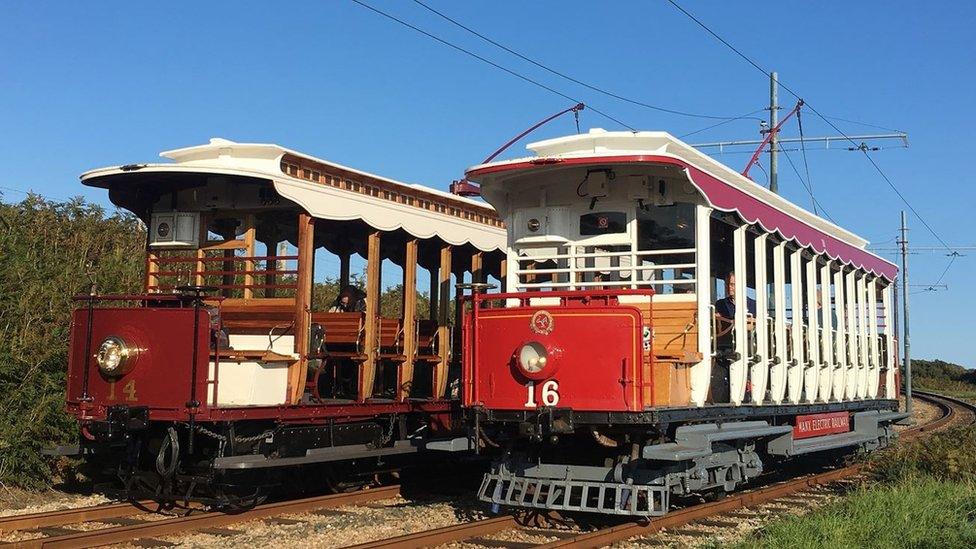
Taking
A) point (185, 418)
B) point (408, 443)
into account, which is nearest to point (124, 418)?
point (185, 418)

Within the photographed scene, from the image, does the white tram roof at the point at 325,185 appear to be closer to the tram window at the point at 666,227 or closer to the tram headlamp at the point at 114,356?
the tram headlamp at the point at 114,356

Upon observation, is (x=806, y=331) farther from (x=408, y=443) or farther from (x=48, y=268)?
(x=48, y=268)

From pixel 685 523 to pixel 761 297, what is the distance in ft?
8.00

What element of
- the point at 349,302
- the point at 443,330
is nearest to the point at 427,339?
the point at 443,330

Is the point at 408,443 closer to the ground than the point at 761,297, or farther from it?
closer to the ground

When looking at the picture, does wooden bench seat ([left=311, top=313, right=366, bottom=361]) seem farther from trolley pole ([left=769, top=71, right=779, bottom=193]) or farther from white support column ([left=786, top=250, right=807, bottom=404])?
trolley pole ([left=769, top=71, right=779, bottom=193])

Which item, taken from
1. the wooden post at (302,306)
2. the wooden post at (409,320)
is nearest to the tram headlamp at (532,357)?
the wooden post at (302,306)

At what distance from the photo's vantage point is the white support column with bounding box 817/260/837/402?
39.8 ft

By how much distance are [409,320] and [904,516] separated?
5569 millimetres

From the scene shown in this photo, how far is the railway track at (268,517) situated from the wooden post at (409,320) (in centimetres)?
140

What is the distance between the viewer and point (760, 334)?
32.7 ft

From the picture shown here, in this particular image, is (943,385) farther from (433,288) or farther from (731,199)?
(731,199)

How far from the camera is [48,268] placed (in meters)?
11.6

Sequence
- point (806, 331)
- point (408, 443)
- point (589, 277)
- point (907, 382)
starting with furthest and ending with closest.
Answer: point (907, 382)
point (806, 331)
point (408, 443)
point (589, 277)
